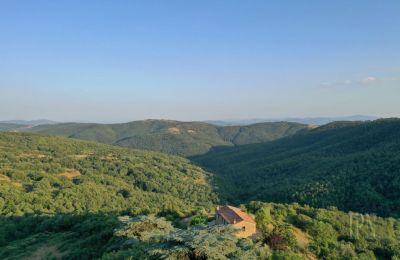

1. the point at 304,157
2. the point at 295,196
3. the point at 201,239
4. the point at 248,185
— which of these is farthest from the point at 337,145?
the point at 201,239

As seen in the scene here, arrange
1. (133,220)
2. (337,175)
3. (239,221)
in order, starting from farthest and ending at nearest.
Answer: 1. (337,175)
2. (239,221)
3. (133,220)

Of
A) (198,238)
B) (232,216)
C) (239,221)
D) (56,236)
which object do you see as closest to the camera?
(198,238)

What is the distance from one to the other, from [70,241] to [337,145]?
428 feet

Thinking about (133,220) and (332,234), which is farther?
(332,234)

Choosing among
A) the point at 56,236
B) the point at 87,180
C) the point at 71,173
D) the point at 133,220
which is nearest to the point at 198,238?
the point at 133,220

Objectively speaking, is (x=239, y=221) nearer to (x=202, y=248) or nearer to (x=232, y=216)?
(x=232, y=216)

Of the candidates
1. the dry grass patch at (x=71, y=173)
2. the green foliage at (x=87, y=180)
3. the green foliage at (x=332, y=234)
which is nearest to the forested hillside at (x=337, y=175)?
the green foliage at (x=87, y=180)

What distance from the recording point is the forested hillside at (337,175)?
8569 centimetres

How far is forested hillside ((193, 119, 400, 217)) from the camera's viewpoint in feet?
281

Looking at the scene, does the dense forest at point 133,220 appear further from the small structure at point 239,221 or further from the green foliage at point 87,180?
the small structure at point 239,221

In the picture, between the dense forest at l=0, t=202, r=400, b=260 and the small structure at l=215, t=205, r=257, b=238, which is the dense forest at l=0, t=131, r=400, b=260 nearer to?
the dense forest at l=0, t=202, r=400, b=260

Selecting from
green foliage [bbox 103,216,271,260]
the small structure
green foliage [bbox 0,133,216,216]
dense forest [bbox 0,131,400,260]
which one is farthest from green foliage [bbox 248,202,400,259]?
green foliage [bbox 0,133,216,216]

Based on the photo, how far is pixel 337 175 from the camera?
338 ft

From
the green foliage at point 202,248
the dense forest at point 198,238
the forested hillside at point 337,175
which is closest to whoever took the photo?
the green foliage at point 202,248
